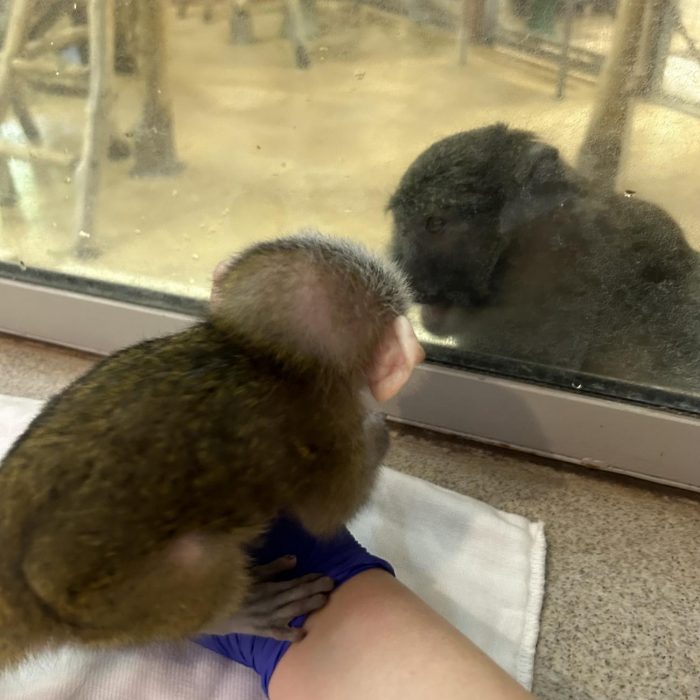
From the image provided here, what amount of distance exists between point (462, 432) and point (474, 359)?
12 centimetres

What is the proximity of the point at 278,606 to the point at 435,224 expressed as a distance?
23.4 inches

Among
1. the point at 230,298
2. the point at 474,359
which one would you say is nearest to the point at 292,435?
the point at 230,298

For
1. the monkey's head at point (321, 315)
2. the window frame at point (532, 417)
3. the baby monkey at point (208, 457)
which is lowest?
the window frame at point (532, 417)

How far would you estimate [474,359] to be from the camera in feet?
3.67

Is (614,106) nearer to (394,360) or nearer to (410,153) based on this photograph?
(410,153)

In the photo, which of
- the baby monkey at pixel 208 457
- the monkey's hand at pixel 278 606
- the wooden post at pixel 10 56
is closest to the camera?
the baby monkey at pixel 208 457

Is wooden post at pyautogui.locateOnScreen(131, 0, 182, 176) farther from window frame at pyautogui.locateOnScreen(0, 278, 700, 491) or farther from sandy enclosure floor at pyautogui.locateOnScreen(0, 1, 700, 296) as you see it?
window frame at pyautogui.locateOnScreen(0, 278, 700, 491)

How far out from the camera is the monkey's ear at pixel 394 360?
0.71 m

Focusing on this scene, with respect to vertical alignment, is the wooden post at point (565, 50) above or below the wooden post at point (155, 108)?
above

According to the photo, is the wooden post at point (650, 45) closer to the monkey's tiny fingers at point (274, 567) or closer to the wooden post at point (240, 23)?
the wooden post at point (240, 23)

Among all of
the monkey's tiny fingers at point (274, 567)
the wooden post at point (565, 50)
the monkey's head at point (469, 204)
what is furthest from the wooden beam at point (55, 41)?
the monkey's tiny fingers at point (274, 567)

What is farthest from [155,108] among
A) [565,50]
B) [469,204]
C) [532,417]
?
[532,417]

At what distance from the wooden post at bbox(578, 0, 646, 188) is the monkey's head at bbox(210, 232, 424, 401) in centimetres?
37

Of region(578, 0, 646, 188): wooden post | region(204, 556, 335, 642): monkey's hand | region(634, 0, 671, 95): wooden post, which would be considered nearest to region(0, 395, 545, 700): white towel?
region(204, 556, 335, 642): monkey's hand
